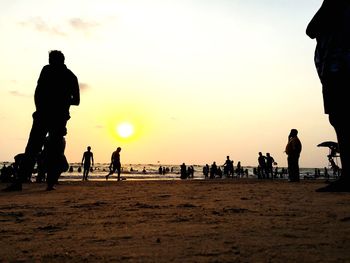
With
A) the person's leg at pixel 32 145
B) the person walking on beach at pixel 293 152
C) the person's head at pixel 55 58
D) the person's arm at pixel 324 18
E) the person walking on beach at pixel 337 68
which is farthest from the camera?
the person walking on beach at pixel 293 152

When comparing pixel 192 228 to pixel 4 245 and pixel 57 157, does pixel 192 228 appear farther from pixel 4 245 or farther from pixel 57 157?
pixel 57 157

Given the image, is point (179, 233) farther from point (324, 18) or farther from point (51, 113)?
point (51, 113)

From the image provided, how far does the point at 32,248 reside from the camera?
7.77 feet

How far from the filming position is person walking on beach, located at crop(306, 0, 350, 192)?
5543 mm

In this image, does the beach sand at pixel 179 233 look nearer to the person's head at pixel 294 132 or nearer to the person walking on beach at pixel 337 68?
the person walking on beach at pixel 337 68

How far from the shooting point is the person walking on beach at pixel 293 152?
14.2 metres

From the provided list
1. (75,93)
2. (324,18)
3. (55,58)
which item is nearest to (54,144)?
(75,93)

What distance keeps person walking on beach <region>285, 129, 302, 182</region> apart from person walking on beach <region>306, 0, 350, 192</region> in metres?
8.66

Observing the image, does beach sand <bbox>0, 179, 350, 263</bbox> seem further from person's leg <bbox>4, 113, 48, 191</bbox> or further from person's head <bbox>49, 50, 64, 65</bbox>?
person's head <bbox>49, 50, 64, 65</bbox>

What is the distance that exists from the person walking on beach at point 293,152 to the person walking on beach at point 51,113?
9429 mm

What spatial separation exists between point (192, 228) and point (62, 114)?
5.01 m

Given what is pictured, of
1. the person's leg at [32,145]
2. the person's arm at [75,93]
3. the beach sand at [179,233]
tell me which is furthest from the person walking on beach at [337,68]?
the person's leg at [32,145]

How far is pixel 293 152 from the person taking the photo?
14.4 meters

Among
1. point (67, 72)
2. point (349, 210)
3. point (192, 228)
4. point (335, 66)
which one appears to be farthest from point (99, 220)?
point (67, 72)
